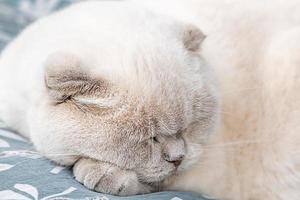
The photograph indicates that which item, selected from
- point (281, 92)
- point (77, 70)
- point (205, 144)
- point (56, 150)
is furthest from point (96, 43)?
point (281, 92)

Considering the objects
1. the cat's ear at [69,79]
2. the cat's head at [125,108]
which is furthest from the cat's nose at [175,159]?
the cat's ear at [69,79]

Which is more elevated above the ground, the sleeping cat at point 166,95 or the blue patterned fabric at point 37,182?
the sleeping cat at point 166,95

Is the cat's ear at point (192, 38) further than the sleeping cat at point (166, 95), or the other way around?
the cat's ear at point (192, 38)

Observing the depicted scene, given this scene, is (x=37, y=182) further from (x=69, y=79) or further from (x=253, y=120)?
(x=253, y=120)

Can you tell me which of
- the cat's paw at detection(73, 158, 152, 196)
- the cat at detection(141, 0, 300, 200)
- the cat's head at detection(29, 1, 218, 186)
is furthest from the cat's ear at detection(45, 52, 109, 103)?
the cat at detection(141, 0, 300, 200)

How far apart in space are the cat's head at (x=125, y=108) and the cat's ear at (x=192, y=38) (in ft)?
0.26

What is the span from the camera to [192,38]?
4.17ft

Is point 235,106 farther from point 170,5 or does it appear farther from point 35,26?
point 35,26

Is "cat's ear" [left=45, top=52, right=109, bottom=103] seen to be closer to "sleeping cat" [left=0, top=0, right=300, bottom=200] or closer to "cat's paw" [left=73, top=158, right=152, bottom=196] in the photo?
"sleeping cat" [left=0, top=0, right=300, bottom=200]

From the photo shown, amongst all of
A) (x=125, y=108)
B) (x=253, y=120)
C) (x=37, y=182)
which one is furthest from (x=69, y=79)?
(x=253, y=120)

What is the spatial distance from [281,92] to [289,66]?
71 mm

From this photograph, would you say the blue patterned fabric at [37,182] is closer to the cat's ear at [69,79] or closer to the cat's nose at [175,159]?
the cat's nose at [175,159]

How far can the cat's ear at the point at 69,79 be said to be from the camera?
110 cm

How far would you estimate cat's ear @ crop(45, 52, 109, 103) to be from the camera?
3.59ft
